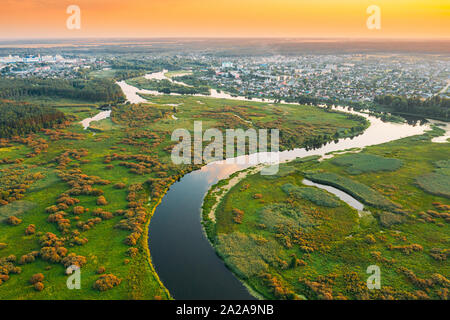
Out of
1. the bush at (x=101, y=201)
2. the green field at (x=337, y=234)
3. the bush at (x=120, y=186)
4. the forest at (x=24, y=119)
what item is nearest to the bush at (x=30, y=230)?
the bush at (x=101, y=201)

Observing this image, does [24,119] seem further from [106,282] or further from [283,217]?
[283,217]

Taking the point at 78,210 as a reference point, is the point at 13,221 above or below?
below

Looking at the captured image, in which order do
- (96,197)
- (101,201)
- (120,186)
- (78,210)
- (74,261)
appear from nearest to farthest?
1. (74,261)
2. (78,210)
3. (101,201)
4. (96,197)
5. (120,186)

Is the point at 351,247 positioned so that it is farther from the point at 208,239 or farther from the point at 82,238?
the point at 82,238

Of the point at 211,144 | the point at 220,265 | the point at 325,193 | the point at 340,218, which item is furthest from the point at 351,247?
the point at 211,144

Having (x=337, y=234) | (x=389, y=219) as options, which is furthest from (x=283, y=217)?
(x=389, y=219)

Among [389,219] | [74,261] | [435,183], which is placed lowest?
[74,261]
